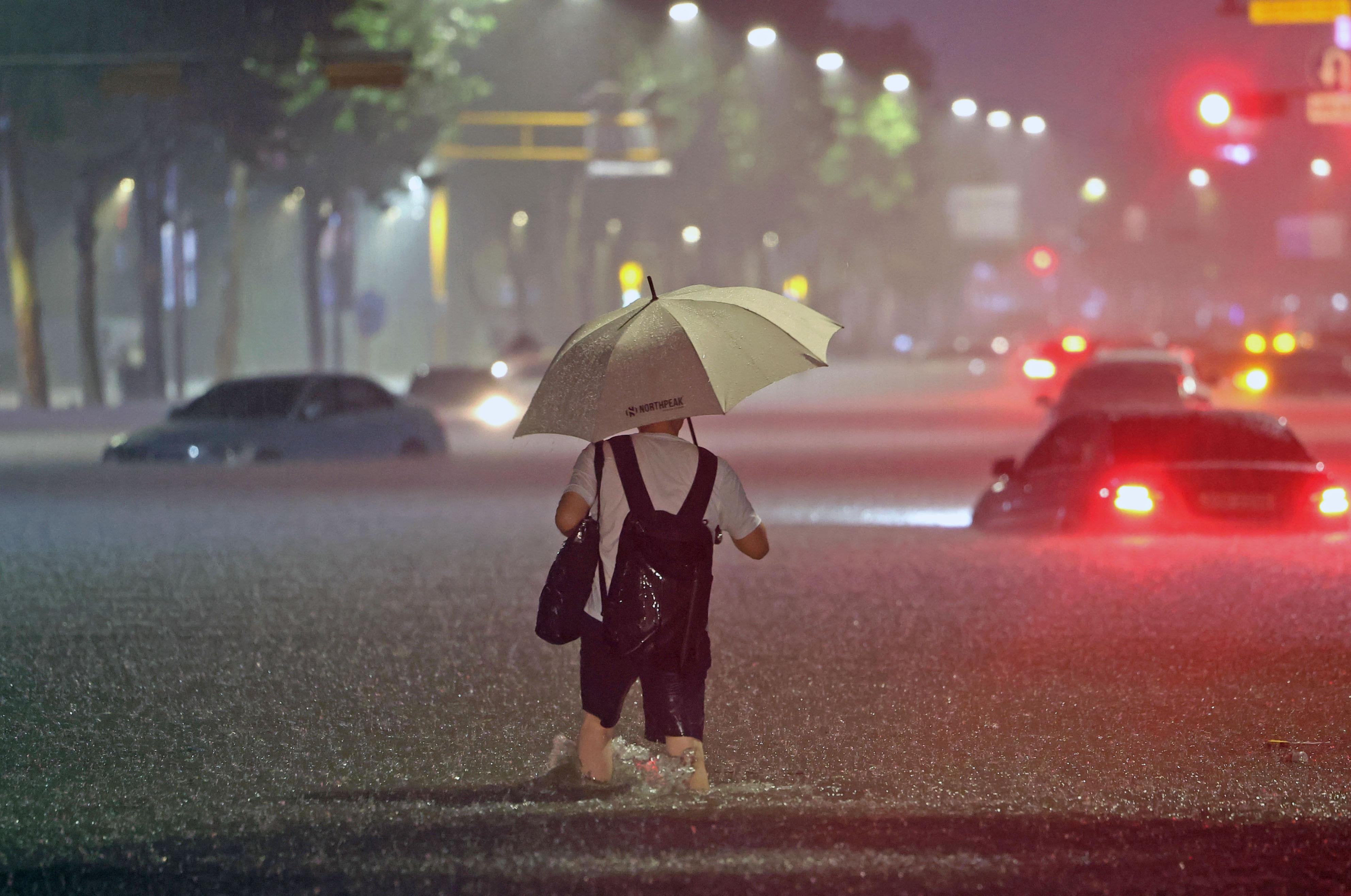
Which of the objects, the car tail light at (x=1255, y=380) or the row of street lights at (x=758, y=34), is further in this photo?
the car tail light at (x=1255, y=380)

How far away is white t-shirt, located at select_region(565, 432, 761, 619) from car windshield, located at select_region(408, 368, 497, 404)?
39.9m

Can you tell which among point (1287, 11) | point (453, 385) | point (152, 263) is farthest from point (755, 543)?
point (152, 263)

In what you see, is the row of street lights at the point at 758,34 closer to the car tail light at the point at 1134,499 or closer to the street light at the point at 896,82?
the street light at the point at 896,82

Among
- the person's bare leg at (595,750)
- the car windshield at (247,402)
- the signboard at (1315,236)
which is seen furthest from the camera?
the signboard at (1315,236)

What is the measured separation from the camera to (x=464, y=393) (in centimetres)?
4753

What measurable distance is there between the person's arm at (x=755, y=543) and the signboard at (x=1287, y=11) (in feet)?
64.4

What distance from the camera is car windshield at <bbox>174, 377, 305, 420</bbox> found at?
28516mm

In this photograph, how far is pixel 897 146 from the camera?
94.9 meters

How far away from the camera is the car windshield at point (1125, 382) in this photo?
29.2 meters

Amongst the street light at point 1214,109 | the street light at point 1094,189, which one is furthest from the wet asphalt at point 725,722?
the street light at point 1094,189

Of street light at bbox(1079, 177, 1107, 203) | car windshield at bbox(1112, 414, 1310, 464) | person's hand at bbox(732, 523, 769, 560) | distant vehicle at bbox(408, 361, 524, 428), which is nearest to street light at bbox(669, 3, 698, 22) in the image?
distant vehicle at bbox(408, 361, 524, 428)

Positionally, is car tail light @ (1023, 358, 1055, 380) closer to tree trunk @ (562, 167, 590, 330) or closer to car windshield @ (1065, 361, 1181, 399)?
car windshield @ (1065, 361, 1181, 399)

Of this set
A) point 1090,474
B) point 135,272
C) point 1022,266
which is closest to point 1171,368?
point 1090,474

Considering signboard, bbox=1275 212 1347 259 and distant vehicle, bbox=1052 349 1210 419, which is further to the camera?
signboard, bbox=1275 212 1347 259
